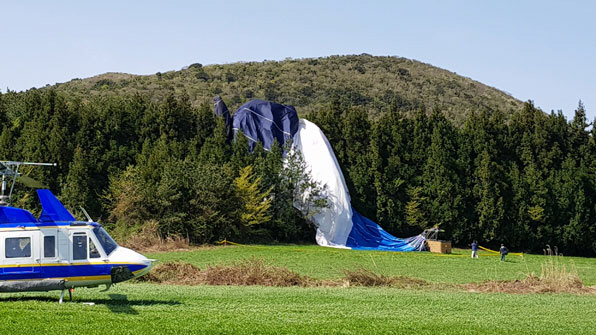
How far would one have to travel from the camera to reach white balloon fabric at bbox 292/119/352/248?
149ft

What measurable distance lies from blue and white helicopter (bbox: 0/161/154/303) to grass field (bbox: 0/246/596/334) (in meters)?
0.55

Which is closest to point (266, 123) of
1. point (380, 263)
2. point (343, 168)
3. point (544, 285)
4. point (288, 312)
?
point (343, 168)

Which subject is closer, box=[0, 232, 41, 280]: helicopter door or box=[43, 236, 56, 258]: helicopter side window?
box=[0, 232, 41, 280]: helicopter door

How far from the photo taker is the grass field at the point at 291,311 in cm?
1259

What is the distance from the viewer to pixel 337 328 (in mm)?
12891

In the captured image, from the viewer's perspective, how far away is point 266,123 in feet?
166

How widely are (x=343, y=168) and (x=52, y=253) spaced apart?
117 ft

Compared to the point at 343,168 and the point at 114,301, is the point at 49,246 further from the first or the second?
the point at 343,168

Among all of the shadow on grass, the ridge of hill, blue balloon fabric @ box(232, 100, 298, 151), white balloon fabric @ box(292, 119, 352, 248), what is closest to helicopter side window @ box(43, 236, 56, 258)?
the shadow on grass

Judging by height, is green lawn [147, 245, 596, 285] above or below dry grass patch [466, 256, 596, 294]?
below

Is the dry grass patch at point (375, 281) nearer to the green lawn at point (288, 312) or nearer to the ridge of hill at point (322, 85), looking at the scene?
the green lawn at point (288, 312)

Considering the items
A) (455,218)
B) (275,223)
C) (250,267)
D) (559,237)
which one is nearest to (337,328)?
(250,267)

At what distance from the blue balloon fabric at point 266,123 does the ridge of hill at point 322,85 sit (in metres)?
24.9

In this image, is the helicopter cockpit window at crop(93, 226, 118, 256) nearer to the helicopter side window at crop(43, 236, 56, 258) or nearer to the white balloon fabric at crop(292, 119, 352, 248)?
the helicopter side window at crop(43, 236, 56, 258)
